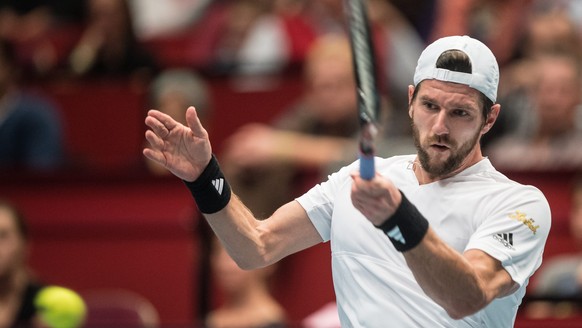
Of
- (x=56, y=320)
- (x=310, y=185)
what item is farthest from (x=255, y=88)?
(x=56, y=320)

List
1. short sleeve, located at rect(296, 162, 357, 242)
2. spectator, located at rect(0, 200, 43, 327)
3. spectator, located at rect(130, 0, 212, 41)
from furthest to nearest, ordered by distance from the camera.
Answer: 1. spectator, located at rect(130, 0, 212, 41)
2. spectator, located at rect(0, 200, 43, 327)
3. short sleeve, located at rect(296, 162, 357, 242)

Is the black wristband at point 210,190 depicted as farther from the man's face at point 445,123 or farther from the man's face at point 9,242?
the man's face at point 9,242

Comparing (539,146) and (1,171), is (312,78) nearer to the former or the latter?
(539,146)

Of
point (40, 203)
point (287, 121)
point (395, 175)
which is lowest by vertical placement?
point (40, 203)

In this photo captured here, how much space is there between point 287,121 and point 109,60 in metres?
2.34

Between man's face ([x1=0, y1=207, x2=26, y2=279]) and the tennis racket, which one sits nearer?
the tennis racket

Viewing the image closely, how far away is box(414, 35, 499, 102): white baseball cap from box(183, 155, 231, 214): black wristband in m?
0.95

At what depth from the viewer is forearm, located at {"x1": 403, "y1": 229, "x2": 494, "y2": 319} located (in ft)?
14.1

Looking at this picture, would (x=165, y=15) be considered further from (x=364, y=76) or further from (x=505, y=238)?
(x=364, y=76)

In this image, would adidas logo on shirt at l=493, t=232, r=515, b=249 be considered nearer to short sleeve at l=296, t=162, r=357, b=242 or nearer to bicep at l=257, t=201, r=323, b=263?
short sleeve at l=296, t=162, r=357, b=242

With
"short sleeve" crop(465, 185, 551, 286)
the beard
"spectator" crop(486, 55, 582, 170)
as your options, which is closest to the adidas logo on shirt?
"short sleeve" crop(465, 185, 551, 286)

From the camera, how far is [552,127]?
8797 mm

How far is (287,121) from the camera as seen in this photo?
29.5ft

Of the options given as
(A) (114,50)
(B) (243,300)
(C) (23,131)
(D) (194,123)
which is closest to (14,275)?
(B) (243,300)
